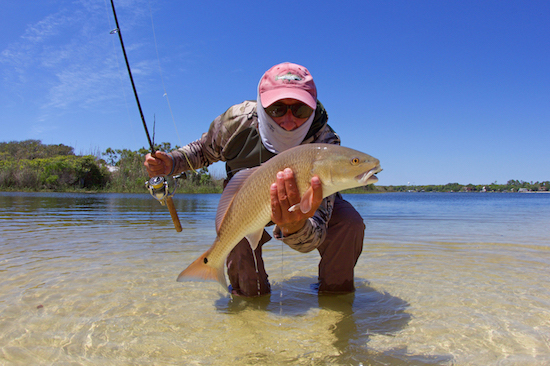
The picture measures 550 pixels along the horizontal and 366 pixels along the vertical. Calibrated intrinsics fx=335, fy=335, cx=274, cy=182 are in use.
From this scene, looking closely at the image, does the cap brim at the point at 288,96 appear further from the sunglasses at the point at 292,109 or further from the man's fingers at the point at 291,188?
the man's fingers at the point at 291,188

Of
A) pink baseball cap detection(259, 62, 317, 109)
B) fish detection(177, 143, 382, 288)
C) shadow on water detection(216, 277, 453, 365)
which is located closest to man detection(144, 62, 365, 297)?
pink baseball cap detection(259, 62, 317, 109)

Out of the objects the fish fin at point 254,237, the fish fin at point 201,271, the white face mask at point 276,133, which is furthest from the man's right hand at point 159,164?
the fish fin at point 254,237

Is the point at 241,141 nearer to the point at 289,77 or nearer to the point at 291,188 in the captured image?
the point at 289,77

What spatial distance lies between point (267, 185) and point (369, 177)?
628mm

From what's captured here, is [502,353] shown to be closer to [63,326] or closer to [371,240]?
[63,326]

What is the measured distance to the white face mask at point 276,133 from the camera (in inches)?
108

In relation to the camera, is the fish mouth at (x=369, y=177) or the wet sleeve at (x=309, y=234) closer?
the fish mouth at (x=369, y=177)

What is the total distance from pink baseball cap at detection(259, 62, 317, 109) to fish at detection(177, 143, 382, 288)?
2.04 feet

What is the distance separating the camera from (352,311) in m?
2.71

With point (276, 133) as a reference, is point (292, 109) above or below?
above

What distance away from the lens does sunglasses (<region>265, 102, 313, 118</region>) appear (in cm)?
266

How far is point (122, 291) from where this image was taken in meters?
3.12

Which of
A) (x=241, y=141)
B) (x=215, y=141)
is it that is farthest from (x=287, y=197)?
(x=215, y=141)

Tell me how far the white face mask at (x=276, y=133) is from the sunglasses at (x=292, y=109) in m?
0.06
